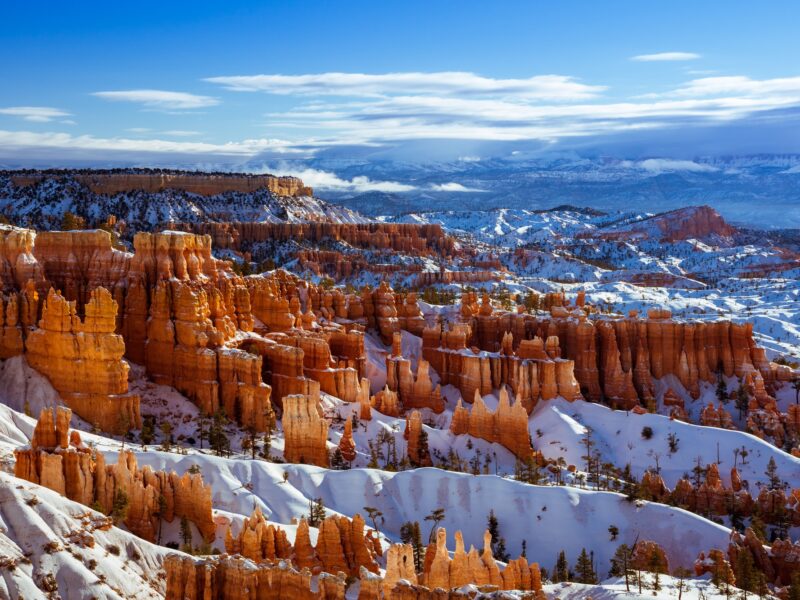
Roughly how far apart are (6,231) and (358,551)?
139ft

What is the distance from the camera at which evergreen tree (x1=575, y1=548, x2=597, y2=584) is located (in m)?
56.2

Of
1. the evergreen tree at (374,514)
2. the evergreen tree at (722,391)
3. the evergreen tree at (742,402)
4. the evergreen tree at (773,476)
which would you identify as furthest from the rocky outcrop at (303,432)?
the evergreen tree at (722,391)

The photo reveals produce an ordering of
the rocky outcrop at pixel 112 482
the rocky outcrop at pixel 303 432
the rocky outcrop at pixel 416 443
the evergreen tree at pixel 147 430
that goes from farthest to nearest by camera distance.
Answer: the rocky outcrop at pixel 416 443
the rocky outcrop at pixel 303 432
the evergreen tree at pixel 147 430
the rocky outcrop at pixel 112 482

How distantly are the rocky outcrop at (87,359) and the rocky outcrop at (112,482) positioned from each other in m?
15.4

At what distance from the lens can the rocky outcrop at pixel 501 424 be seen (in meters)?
81.9

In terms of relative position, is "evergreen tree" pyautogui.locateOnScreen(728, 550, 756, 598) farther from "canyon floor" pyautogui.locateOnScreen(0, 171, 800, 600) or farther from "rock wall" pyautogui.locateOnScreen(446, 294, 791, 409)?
"rock wall" pyautogui.locateOnScreen(446, 294, 791, 409)

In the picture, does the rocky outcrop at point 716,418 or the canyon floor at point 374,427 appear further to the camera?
the rocky outcrop at point 716,418

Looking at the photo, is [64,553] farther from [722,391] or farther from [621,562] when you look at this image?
[722,391]

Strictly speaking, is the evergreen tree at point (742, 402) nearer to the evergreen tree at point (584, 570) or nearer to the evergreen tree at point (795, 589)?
the evergreen tree at point (584, 570)

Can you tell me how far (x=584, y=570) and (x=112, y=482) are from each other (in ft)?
81.9

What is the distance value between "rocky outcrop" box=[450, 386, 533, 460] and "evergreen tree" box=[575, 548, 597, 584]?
75.8ft

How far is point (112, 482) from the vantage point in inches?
2007

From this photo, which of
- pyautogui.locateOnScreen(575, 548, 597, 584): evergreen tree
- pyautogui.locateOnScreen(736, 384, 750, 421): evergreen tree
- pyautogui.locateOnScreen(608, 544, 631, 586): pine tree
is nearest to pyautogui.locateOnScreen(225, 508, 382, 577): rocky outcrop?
pyautogui.locateOnScreen(575, 548, 597, 584): evergreen tree

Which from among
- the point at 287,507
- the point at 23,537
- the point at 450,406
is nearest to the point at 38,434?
the point at 23,537
